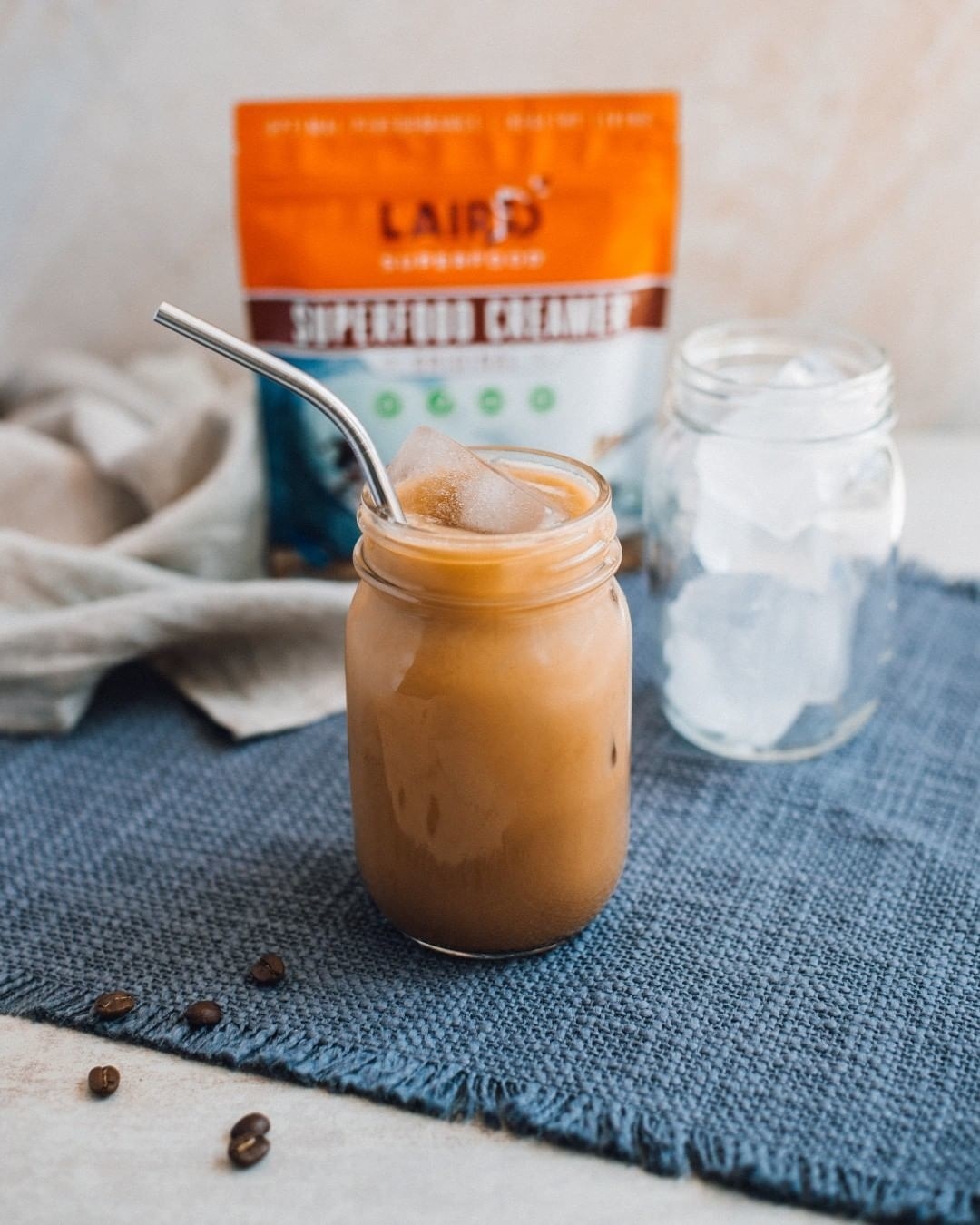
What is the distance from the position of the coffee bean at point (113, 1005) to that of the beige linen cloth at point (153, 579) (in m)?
0.33

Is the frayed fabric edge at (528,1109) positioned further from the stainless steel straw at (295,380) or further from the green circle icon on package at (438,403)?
the green circle icon on package at (438,403)

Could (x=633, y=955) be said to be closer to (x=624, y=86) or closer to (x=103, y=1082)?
(x=103, y=1082)

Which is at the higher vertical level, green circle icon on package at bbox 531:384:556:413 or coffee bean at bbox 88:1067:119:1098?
green circle icon on package at bbox 531:384:556:413

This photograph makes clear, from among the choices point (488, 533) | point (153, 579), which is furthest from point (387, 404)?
point (488, 533)

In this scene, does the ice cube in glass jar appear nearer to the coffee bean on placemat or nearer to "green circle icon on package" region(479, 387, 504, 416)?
the coffee bean on placemat

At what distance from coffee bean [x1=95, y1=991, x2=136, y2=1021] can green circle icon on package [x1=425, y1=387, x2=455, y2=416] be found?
26.6 inches

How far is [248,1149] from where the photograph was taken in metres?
0.71

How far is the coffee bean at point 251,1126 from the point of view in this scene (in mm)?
721

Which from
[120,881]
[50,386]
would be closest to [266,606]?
[120,881]

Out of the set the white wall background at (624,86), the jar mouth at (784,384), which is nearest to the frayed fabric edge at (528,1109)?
the jar mouth at (784,384)

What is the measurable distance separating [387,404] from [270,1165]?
773mm

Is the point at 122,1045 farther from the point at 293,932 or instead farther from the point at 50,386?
the point at 50,386

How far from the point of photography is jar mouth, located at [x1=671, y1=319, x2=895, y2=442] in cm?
101

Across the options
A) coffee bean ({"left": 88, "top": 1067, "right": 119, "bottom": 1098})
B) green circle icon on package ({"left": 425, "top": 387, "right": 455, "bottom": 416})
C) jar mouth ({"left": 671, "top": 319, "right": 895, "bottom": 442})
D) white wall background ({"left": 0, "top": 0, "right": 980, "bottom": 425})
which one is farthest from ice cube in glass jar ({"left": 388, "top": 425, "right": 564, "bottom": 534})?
white wall background ({"left": 0, "top": 0, "right": 980, "bottom": 425})
